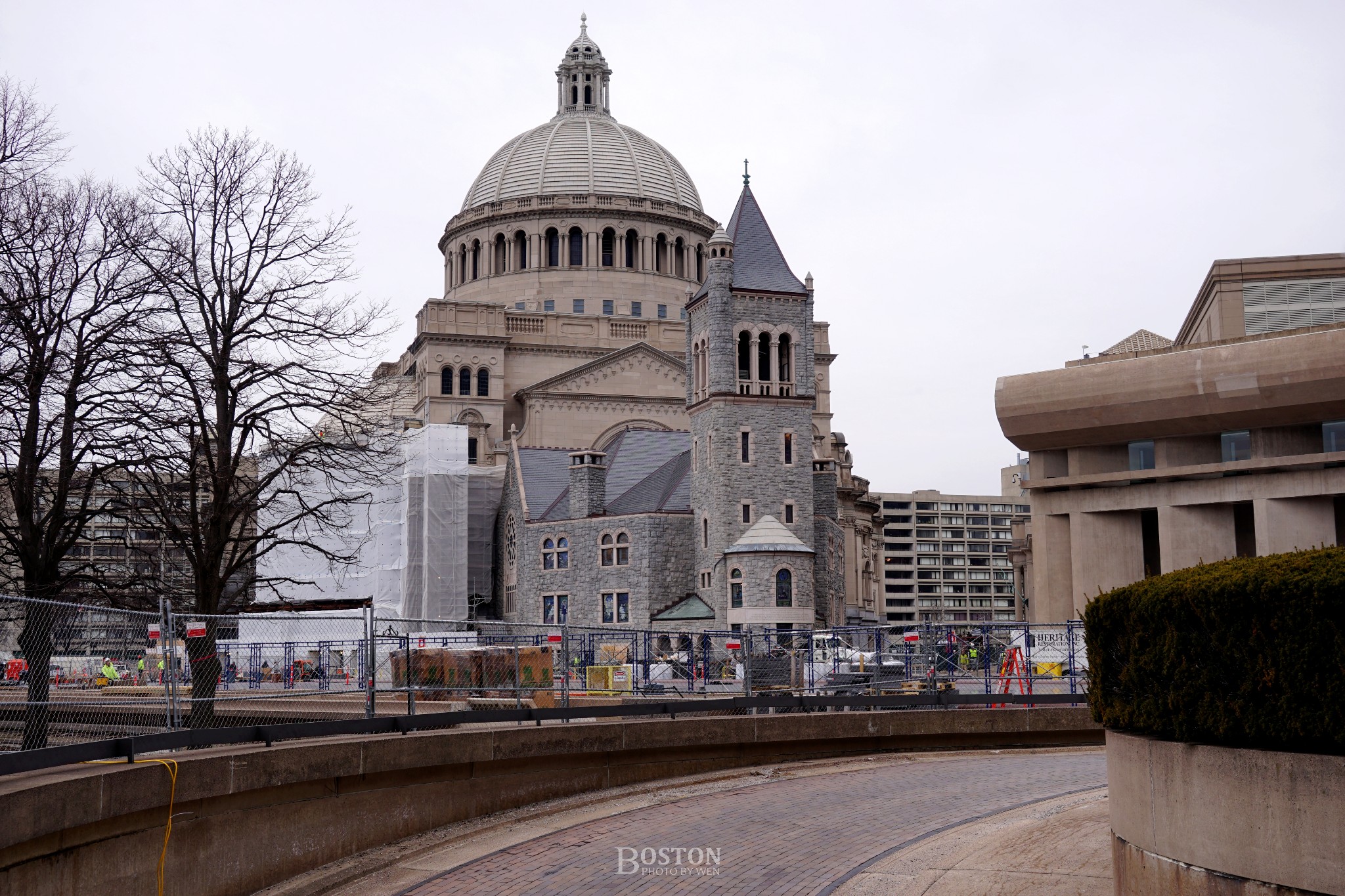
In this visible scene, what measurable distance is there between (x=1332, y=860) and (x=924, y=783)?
36.2 ft

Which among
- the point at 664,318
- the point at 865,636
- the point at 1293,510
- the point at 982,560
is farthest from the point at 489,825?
the point at 982,560

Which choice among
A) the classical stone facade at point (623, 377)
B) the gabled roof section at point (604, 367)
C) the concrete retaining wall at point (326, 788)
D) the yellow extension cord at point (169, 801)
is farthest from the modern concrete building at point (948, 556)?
the yellow extension cord at point (169, 801)

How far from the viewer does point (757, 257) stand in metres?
68.4

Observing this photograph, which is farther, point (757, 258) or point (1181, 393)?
point (757, 258)

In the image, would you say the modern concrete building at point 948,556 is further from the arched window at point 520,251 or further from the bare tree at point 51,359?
the bare tree at point 51,359

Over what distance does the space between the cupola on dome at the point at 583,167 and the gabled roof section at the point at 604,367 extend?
17.9 meters

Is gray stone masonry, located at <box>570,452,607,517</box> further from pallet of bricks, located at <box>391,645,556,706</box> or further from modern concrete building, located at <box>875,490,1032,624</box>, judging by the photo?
modern concrete building, located at <box>875,490,1032,624</box>

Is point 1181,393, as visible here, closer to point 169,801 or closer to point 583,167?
point 169,801

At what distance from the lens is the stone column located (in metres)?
54.5

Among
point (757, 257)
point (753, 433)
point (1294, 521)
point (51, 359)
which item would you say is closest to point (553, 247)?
point (757, 257)

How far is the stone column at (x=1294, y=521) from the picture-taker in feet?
179

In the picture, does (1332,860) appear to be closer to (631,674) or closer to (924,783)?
(924,783)

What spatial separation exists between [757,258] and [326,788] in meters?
55.9

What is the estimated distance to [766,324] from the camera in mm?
66625
